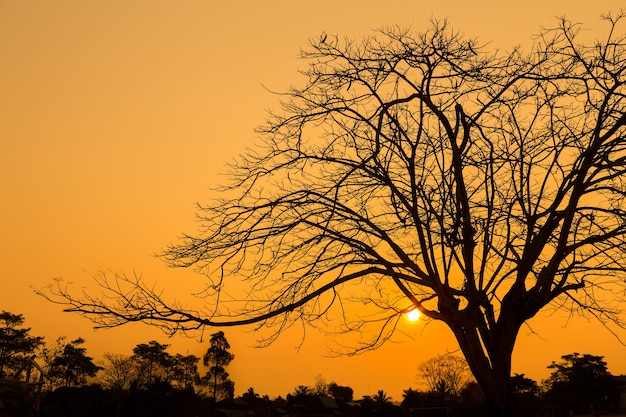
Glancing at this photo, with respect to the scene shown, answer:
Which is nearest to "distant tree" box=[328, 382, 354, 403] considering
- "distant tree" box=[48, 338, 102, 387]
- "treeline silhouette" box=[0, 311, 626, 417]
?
"treeline silhouette" box=[0, 311, 626, 417]

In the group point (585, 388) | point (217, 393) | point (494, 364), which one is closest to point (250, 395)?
point (217, 393)

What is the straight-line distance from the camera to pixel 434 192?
9.55 meters

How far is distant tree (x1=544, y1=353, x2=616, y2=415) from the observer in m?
81.9

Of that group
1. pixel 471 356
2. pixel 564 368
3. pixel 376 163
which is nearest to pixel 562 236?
pixel 471 356

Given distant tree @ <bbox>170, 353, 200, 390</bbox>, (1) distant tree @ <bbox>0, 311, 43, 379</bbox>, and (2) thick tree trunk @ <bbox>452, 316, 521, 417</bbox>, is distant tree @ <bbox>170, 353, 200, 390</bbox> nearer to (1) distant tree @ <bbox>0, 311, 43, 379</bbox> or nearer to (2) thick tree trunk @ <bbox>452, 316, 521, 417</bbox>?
(1) distant tree @ <bbox>0, 311, 43, 379</bbox>

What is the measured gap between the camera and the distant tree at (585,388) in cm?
8194

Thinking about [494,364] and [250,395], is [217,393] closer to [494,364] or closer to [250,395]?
[250,395]

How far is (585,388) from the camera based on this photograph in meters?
82.6

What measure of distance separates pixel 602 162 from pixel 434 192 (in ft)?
7.39

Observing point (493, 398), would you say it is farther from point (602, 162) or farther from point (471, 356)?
point (602, 162)

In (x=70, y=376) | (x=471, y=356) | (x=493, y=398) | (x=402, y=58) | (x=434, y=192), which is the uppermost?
(x=70, y=376)

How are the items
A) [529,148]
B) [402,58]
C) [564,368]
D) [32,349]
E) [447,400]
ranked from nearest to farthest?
1. [402,58]
2. [529,148]
3. [32,349]
4. [447,400]
5. [564,368]

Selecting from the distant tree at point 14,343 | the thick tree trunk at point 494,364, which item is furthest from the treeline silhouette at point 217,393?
the thick tree trunk at point 494,364

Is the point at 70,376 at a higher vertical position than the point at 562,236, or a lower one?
higher
